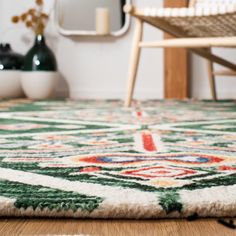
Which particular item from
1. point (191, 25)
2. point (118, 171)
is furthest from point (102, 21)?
point (118, 171)

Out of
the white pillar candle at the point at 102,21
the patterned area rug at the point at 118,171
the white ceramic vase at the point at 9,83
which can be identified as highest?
the white pillar candle at the point at 102,21

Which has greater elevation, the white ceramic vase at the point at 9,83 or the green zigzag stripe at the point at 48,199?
the green zigzag stripe at the point at 48,199

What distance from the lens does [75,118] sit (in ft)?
3.95

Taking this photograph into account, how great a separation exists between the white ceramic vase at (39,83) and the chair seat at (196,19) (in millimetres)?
747

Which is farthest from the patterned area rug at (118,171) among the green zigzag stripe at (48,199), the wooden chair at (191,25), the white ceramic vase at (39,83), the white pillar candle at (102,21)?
the white pillar candle at (102,21)

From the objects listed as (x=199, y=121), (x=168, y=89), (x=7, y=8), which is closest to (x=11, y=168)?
(x=199, y=121)

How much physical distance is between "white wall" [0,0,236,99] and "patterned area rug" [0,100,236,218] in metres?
1.36

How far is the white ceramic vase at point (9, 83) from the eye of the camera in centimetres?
221

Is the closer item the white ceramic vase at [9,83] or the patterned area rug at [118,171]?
the patterned area rug at [118,171]

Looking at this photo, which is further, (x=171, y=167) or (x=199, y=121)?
(x=199, y=121)

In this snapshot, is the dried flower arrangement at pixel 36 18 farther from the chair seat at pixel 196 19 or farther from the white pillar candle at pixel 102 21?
the chair seat at pixel 196 19

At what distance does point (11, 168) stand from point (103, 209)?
0.60 ft

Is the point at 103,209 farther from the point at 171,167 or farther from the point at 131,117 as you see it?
the point at 131,117

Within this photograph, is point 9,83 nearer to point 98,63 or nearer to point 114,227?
point 98,63
